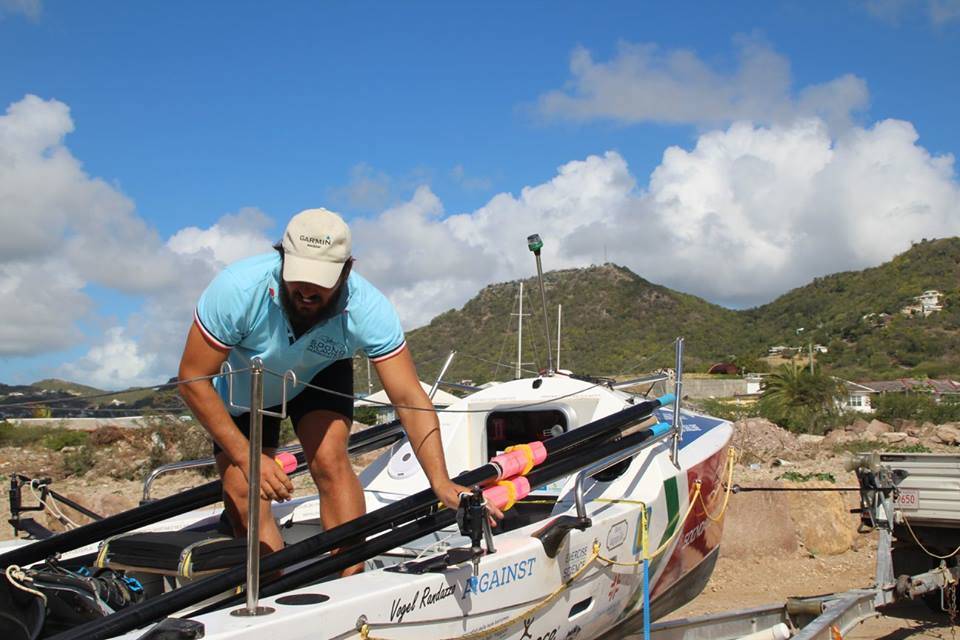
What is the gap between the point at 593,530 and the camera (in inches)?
145

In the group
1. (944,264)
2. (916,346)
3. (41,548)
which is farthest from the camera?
(944,264)

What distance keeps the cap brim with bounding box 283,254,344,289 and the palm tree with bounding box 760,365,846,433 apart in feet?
69.8

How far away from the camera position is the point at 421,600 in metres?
2.84

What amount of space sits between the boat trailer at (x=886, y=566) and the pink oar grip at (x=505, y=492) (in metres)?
1.10

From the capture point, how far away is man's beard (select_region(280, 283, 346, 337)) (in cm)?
313

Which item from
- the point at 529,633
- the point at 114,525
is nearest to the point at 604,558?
the point at 529,633

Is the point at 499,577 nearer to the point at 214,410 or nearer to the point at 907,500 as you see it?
the point at 214,410

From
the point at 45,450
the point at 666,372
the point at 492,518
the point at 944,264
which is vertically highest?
the point at 944,264

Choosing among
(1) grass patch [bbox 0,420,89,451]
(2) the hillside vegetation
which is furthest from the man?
(2) the hillside vegetation

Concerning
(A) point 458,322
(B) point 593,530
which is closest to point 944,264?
(A) point 458,322

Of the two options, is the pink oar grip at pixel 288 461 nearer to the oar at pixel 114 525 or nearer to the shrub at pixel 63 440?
the oar at pixel 114 525

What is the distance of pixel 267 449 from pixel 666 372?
2848 millimetres

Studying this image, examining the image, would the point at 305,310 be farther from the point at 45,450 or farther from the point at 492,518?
the point at 45,450

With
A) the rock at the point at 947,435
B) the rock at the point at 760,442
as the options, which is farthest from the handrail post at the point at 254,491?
the rock at the point at 947,435
